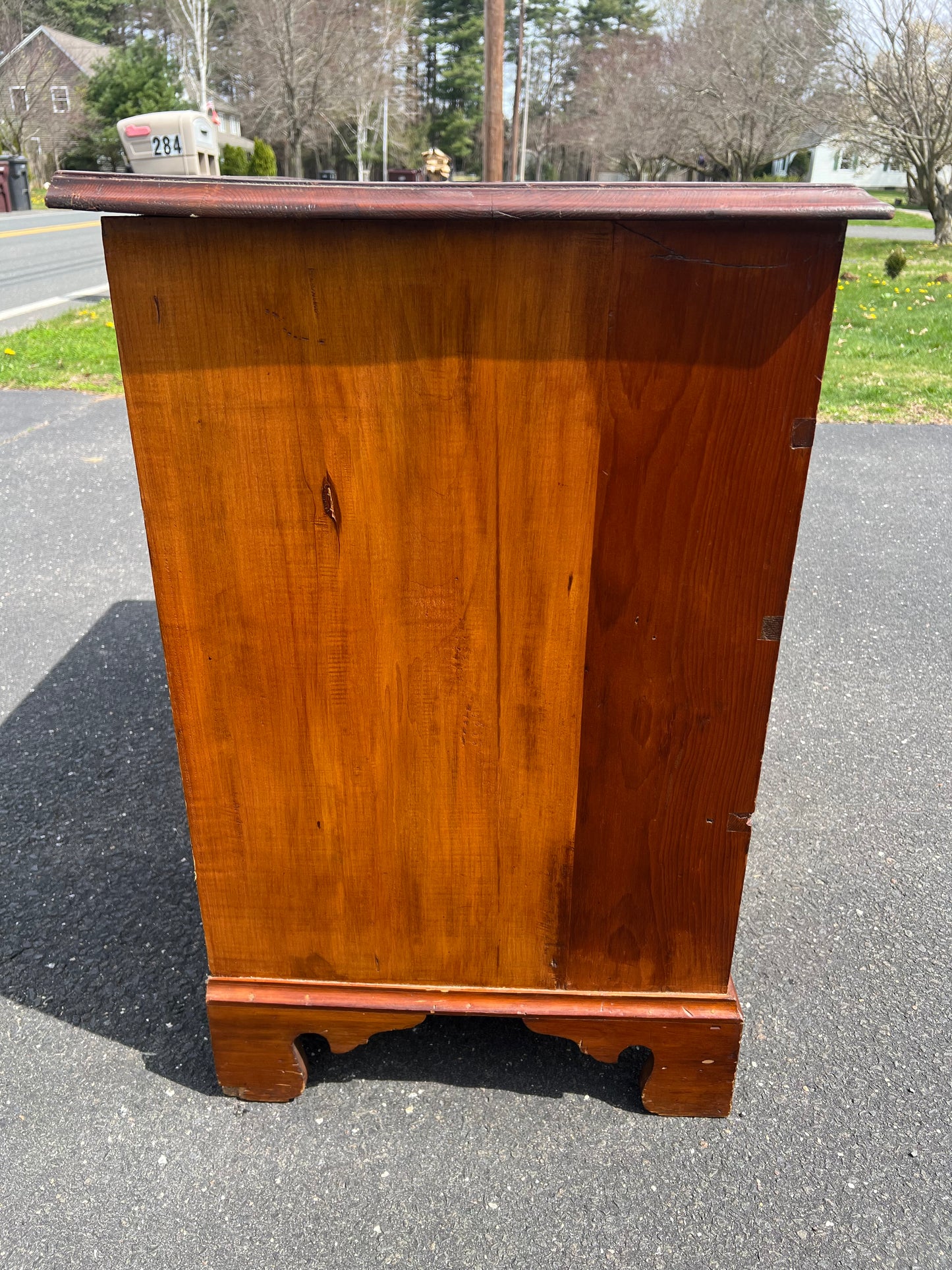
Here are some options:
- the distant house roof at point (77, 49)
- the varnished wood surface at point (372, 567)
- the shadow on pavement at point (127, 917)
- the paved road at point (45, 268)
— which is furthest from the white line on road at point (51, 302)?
the distant house roof at point (77, 49)

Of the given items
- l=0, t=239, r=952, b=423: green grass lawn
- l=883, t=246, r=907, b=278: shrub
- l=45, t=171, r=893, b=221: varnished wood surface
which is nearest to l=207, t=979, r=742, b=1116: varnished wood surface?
l=45, t=171, r=893, b=221: varnished wood surface

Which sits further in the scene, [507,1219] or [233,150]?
[233,150]

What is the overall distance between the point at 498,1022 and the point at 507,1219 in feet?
1.41

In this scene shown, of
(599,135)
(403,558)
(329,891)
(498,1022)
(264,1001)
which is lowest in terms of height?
(498,1022)

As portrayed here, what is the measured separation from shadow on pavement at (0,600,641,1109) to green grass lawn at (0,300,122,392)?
4788mm

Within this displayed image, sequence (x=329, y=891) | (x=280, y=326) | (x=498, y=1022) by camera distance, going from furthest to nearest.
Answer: (x=498, y=1022)
(x=329, y=891)
(x=280, y=326)

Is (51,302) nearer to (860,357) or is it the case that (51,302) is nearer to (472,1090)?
(860,357)

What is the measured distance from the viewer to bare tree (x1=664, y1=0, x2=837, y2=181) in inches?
785

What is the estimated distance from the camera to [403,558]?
1.40 meters

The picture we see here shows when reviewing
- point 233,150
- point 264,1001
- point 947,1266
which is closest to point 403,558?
point 264,1001

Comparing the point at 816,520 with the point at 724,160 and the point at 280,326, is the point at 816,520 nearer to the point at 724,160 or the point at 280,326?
the point at 280,326

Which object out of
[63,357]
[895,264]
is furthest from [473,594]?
[895,264]

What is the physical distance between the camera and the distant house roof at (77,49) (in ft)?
137

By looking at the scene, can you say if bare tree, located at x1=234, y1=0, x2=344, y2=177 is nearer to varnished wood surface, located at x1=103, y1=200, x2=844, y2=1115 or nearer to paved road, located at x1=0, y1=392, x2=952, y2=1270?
paved road, located at x1=0, y1=392, x2=952, y2=1270
